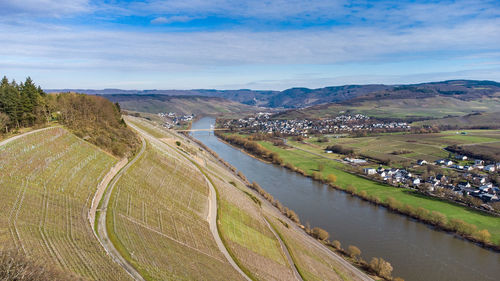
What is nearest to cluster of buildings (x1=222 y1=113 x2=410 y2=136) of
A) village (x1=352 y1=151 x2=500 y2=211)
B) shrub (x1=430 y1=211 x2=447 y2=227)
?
village (x1=352 y1=151 x2=500 y2=211)

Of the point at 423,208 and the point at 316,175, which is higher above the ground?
the point at 316,175

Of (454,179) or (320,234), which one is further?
(454,179)

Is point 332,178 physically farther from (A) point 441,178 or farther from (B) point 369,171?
(A) point 441,178

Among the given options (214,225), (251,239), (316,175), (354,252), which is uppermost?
(214,225)

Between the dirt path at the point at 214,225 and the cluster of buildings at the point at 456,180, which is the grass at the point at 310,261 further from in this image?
the cluster of buildings at the point at 456,180

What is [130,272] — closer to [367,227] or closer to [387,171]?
[367,227]

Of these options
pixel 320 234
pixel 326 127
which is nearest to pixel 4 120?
pixel 320 234
